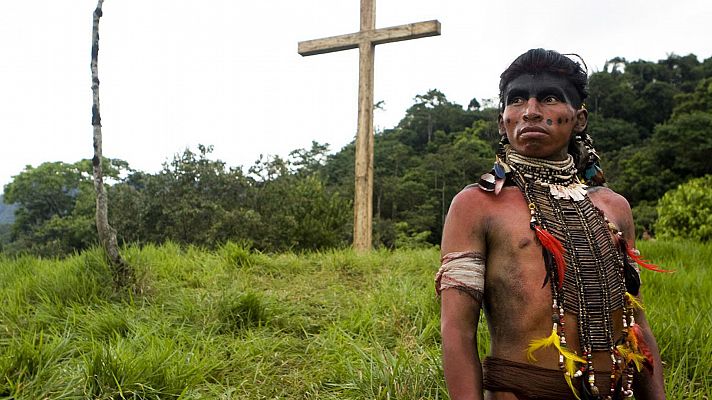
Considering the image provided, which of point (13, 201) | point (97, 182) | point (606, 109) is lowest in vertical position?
point (13, 201)

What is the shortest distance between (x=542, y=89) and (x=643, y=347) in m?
0.72

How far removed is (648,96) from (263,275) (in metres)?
29.3

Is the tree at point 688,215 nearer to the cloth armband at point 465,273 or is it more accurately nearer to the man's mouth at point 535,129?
the man's mouth at point 535,129

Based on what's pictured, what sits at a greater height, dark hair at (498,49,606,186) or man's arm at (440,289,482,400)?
dark hair at (498,49,606,186)

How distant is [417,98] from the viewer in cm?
3834

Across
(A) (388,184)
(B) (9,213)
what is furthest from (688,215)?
(B) (9,213)

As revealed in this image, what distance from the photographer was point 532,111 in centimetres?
148

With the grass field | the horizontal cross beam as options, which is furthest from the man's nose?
the horizontal cross beam

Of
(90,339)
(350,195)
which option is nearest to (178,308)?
(90,339)

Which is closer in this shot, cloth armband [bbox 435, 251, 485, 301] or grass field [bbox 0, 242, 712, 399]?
cloth armband [bbox 435, 251, 485, 301]

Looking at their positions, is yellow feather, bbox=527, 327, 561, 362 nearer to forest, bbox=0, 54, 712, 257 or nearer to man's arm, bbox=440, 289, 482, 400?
man's arm, bbox=440, 289, 482, 400

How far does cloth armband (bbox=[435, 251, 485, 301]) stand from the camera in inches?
53.1

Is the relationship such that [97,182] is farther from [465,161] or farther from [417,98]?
[417,98]

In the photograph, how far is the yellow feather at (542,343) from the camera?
4.29ft
